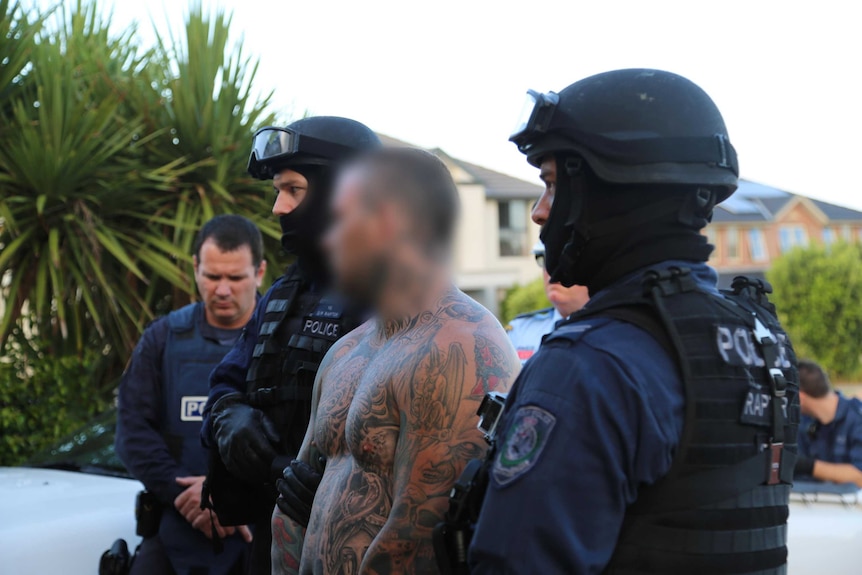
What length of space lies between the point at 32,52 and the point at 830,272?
22.9m

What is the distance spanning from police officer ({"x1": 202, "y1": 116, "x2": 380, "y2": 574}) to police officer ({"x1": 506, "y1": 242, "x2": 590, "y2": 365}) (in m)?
1.66

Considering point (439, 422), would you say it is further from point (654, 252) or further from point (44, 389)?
point (44, 389)

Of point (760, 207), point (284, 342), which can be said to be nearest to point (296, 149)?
point (284, 342)

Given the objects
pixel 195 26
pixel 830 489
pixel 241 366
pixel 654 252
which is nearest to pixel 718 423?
pixel 654 252

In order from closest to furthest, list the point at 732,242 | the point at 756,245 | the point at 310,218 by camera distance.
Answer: the point at 310,218 → the point at 732,242 → the point at 756,245

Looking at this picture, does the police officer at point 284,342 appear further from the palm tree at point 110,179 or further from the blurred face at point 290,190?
the palm tree at point 110,179

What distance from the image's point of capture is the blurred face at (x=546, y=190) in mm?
1866

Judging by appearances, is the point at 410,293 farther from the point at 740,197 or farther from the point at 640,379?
the point at 740,197

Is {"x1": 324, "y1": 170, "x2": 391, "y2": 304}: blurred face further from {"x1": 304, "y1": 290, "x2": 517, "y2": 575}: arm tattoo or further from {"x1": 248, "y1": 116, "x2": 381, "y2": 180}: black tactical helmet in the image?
{"x1": 248, "y1": 116, "x2": 381, "y2": 180}: black tactical helmet

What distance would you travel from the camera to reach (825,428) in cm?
543

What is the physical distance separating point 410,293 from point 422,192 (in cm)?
23

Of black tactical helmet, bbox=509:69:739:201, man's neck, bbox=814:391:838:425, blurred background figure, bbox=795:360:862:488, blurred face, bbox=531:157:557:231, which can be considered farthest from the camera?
man's neck, bbox=814:391:838:425

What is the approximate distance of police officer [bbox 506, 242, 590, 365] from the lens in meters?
4.77

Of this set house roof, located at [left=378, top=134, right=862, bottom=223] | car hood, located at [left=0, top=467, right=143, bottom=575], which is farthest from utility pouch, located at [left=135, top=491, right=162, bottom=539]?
house roof, located at [left=378, top=134, right=862, bottom=223]
